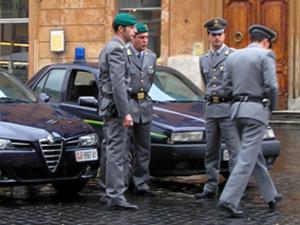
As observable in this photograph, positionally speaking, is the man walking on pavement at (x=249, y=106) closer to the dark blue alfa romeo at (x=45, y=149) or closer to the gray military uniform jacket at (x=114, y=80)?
the gray military uniform jacket at (x=114, y=80)

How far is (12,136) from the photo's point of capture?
8039 millimetres

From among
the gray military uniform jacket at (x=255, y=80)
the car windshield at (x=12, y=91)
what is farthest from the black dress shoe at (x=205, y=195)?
the car windshield at (x=12, y=91)

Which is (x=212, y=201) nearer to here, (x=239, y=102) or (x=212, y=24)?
(x=239, y=102)

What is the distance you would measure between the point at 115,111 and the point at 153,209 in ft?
3.57

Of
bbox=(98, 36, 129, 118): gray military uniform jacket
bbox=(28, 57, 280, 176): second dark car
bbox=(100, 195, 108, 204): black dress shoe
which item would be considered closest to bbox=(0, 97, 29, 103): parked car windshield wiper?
bbox=(28, 57, 280, 176): second dark car

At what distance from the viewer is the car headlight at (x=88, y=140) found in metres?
8.51

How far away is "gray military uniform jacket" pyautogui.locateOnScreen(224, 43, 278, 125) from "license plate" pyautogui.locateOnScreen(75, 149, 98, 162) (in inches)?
69.9

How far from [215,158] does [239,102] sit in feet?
4.07

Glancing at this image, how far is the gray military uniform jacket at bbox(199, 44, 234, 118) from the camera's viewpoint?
855 centimetres

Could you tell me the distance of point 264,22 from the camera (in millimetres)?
18938

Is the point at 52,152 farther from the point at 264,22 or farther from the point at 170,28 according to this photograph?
the point at 170,28

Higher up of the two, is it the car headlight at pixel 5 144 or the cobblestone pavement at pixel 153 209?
the car headlight at pixel 5 144

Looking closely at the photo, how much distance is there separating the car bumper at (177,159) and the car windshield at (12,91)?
174 cm

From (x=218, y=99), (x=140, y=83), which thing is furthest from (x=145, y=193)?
(x=218, y=99)
